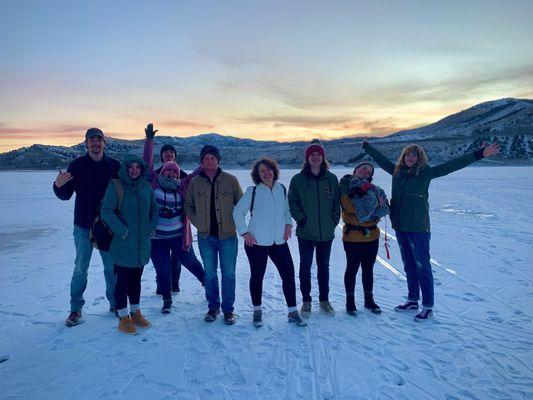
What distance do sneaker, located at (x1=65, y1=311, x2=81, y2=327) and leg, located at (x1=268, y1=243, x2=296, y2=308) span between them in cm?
250

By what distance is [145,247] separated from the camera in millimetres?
4211

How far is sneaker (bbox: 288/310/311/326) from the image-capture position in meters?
4.40

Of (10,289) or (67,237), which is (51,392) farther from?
(67,237)

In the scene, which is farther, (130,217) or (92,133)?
(92,133)

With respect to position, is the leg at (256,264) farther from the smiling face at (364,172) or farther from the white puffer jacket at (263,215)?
the smiling face at (364,172)

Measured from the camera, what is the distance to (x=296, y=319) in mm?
4445

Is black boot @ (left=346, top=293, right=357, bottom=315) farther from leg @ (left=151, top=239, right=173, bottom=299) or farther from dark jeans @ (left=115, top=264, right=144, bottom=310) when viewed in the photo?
dark jeans @ (left=115, top=264, right=144, bottom=310)

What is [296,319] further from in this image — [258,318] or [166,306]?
[166,306]

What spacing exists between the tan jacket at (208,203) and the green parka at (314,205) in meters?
0.76

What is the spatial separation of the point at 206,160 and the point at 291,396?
8.65 feet

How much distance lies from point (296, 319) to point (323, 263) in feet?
2.50

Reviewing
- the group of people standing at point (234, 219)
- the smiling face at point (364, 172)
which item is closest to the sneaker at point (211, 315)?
the group of people standing at point (234, 219)

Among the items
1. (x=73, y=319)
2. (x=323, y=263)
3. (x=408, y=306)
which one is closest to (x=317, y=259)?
(x=323, y=263)

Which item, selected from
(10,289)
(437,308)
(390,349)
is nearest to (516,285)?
(437,308)
